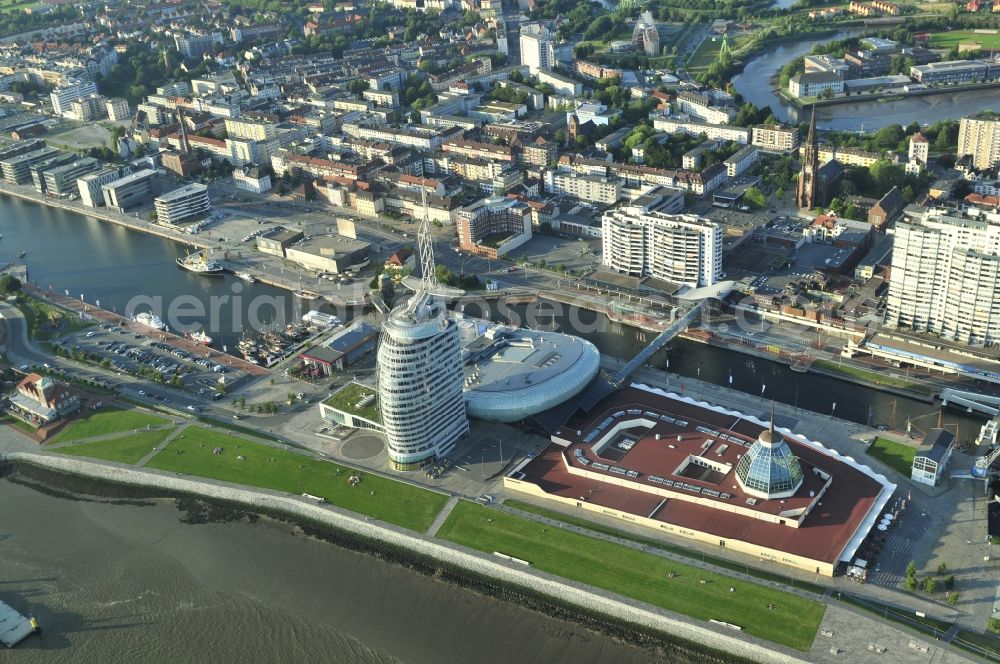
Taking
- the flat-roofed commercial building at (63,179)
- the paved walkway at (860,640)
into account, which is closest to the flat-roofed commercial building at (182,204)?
the flat-roofed commercial building at (63,179)

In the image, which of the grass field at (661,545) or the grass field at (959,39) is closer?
the grass field at (661,545)

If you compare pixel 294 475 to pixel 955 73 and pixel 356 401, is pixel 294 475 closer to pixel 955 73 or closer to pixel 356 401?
pixel 356 401

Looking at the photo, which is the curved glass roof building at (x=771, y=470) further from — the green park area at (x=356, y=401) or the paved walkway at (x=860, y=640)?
the green park area at (x=356, y=401)

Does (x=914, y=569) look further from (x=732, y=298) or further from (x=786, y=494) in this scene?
(x=732, y=298)

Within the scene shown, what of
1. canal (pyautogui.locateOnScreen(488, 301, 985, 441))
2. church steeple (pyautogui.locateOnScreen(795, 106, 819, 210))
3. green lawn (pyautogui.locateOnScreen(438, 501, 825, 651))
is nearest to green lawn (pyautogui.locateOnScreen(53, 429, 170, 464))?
green lawn (pyautogui.locateOnScreen(438, 501, 825, 651))

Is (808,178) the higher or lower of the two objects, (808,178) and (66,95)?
the lower

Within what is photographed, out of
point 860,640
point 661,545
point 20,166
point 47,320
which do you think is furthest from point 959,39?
point 47,320
